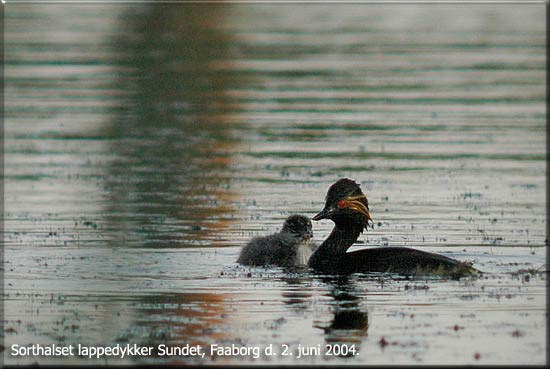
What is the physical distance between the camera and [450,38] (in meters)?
45.7

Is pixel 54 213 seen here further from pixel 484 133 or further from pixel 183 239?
pixel 484 133

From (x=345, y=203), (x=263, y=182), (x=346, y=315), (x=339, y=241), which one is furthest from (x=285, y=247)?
(x=263, y=182)

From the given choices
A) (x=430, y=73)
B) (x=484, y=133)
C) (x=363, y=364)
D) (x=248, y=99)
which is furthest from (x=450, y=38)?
(x=363, y=364)

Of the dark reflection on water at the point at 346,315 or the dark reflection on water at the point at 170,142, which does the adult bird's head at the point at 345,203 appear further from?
the dark reflection on water at the point at 170,142

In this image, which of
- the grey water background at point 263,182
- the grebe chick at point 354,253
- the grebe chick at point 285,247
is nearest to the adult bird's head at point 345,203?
the grebe chick at point 354,253

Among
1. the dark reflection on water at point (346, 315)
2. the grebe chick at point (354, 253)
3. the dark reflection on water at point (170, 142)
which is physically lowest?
the dark reflection on water at point (346, 315)

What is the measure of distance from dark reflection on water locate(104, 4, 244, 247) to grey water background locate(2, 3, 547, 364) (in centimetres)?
7

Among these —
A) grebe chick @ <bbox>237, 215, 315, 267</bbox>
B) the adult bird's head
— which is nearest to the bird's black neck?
the adult bird's head

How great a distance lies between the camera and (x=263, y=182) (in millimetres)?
20906

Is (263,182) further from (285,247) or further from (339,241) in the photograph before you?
(339,241)

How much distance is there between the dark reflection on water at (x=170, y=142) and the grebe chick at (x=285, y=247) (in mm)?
1204

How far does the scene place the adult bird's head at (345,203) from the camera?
576 inches

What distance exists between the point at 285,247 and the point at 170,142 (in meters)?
10.1

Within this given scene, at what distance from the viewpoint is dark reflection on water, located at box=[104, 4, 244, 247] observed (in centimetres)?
1762
